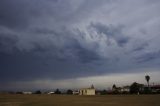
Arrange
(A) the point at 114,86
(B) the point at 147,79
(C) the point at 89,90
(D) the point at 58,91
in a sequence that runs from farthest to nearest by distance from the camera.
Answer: (A) the point at 114,86, (B) the point at 147,79, (D) the point at 58,91, (C) the point at 89,90

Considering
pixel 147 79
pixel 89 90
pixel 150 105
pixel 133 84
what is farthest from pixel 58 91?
pixel 150 105

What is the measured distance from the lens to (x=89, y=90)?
114 m

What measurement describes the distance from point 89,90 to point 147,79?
143 ft

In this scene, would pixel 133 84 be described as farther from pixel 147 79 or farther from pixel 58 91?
pixel 58 91

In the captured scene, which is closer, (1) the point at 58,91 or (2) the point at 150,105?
(2) the point at 150,105

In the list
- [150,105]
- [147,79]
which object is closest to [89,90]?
[147,79]

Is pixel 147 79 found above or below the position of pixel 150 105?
above

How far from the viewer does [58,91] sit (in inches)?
5241

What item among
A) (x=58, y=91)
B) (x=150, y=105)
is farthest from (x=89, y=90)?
(x=150, y=105)

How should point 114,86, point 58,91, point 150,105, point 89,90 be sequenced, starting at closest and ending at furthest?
1. point 150,105
2. point 89,90
3. point 58,91
4. point 114,86

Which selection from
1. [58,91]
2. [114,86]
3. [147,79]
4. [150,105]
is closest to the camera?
[150,105]

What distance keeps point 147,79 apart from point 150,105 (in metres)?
110

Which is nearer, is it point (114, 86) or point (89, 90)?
point (89, 90)

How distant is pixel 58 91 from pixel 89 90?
23602 mm
